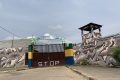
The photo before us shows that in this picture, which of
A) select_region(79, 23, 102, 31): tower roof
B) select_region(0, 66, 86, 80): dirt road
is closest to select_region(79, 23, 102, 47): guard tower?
select_region(79, 23, 102, 31): tower roof

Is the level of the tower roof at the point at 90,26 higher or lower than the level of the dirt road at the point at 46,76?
higher

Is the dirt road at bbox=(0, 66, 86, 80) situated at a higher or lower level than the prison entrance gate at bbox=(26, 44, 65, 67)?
lower

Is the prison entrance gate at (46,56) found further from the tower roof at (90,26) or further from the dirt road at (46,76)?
the dirt road at (46,76)

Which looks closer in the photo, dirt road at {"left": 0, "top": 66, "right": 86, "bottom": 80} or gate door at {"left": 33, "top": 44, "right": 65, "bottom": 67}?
dirt road at {"left": 0, "top": 66, "right": 86, "bottom": 80}

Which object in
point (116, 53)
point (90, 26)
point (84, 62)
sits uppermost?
point (90, 26)

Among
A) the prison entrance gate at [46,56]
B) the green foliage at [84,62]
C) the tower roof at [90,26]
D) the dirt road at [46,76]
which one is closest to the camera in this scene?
the dirt road at [46,76]

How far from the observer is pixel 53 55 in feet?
103

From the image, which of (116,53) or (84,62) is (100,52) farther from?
(116,53)

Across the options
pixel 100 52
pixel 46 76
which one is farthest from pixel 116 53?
pixel 46 76

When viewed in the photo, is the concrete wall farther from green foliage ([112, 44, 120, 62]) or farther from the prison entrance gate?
the prison entrance gate

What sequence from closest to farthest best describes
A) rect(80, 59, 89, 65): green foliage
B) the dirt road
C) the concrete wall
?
the dirt road → the concrete wall → rect(80, 59, 89, 65): green foliage

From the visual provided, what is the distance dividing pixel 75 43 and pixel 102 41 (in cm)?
691

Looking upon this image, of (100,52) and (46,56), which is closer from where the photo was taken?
(100,52)

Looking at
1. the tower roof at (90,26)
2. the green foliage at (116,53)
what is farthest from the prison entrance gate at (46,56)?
the tower roof at (90,26)
